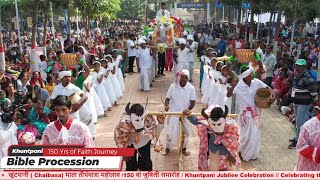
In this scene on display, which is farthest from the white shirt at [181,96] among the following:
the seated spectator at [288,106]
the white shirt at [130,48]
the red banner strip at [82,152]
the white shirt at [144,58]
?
the white shirt at [130,48]

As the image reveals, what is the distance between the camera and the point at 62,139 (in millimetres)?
4715

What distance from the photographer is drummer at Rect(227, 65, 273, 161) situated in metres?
7.41

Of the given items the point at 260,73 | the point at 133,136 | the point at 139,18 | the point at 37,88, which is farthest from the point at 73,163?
the point at 139,18

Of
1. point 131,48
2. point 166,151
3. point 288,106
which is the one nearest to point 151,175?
point 166,151

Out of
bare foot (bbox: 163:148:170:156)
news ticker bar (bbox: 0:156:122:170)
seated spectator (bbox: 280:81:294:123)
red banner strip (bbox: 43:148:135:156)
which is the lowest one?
bare foot (bbox: 163:148:170:156)

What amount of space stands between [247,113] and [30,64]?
9314mm

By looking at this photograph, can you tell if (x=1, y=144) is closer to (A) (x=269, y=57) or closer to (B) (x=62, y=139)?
(B) (x=62, y=139)

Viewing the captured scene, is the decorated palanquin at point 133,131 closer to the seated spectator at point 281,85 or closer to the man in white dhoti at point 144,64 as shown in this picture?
the seated spectator at point 281,85

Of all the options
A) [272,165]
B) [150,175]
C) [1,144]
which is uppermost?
[150,175]

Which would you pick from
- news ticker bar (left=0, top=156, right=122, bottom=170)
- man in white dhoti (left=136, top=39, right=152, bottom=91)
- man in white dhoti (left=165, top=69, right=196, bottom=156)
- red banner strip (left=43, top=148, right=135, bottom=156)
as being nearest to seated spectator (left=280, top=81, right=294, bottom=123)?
man in white dhoti (left=165, top=69, right=196, bottom=156)

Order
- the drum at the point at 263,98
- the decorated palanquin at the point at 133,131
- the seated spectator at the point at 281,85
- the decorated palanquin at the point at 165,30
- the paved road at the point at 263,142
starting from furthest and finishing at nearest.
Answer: the decorated palanquin at the point at 165,30, the seated spectator at the point at 281,85, the paved road at the point at 263,142, the drum at the point at 263,98, the decorated palanquin at the point at 133,131

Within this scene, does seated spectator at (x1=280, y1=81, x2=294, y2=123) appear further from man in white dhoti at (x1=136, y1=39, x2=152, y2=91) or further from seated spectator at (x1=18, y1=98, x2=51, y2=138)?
seated spectator at (x1=18, y1=98, x2=51, y2=138)

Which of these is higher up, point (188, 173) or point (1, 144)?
point (188, 173)

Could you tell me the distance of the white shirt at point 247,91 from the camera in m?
7.40
